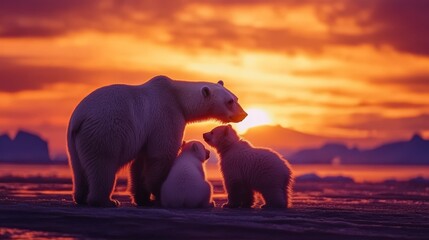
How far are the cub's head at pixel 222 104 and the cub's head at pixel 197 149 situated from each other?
86 centimetres

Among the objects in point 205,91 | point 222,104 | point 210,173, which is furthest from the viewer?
point 210,173

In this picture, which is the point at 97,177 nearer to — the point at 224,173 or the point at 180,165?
the point at 180,165

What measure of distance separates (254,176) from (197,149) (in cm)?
104

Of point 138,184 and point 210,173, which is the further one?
point 210,173

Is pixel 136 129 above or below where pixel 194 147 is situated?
above

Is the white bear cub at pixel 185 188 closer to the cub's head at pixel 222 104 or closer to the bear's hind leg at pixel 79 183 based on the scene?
the bear's hind leg at pixel 79 183

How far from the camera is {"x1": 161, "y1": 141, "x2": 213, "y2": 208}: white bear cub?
1130 centimetres

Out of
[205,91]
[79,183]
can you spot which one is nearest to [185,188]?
[79,183]

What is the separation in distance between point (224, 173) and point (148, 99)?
6.03 ft

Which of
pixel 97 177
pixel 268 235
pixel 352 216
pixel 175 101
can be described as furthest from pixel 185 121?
pixel 268 235

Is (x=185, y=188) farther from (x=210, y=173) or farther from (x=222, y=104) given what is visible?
(x=210, y=173)

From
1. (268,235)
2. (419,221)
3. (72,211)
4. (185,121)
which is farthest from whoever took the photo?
(185,121)

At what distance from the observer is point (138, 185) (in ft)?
40.4

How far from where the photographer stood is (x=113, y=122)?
36.4 ft
